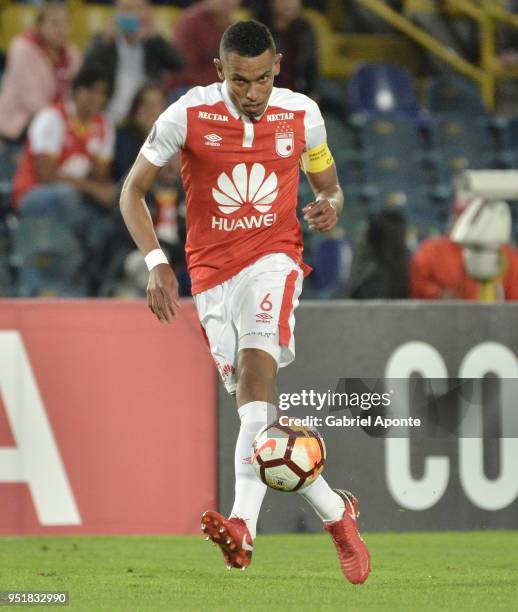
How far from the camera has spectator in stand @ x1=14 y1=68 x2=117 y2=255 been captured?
11.1m

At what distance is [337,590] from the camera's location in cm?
579

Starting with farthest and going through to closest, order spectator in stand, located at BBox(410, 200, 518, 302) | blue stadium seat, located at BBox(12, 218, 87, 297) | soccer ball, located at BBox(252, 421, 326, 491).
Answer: blue stadium seat, located at BBox(12, 218, 87, 297), spectator in stand, located at BBox(410, 200, 518, 302), soccer ball, located at BBox(252, 421, 326, 491)

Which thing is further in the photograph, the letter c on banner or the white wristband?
the letter c on banner

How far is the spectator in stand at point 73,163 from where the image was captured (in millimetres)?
11070

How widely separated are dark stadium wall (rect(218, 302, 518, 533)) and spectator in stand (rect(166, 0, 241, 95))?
5246 mm

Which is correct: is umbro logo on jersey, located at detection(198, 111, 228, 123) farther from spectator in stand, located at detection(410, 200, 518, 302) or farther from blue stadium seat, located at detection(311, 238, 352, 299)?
blue stadium seat, located at detection(311, 238, 352, 299)

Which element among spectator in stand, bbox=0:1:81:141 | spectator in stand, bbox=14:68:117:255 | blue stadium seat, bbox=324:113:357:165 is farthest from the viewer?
blue stadium seat, bbox=324:113:357:165

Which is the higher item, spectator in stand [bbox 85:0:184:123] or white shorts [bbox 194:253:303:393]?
spectator in stand [bbox 85:0:184:123]

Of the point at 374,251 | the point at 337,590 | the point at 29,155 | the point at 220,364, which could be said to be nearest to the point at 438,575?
the point at 337,590

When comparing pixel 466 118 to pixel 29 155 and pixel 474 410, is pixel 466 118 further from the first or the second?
pixel 474 410

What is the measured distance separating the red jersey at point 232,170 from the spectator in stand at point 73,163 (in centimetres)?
500

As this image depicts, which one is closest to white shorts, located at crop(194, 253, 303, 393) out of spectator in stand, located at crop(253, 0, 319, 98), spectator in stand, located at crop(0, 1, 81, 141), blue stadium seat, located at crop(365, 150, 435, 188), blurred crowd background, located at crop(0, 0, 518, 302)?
blurred crowd background, located at crop(0, 0, 518, 302)

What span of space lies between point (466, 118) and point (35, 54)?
4493mm

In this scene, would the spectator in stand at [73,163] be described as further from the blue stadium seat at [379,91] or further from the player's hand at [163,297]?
the player's hand at [163,297]
